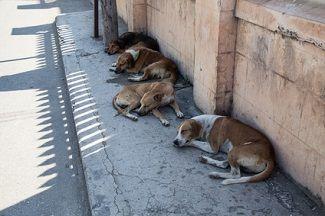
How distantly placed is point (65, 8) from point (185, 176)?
1160 centimetres

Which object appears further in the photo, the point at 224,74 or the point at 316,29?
the point at 224,74

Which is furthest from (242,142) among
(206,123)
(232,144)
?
(206,123)

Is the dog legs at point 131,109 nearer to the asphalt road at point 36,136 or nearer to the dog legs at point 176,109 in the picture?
the dog legs at point 176,109

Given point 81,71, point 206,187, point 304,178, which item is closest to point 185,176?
point 206,187

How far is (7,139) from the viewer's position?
580 centimetres

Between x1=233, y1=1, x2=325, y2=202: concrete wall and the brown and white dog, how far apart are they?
209 mm

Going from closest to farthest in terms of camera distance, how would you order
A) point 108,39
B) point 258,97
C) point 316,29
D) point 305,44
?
point 316,29
point 305,44
point 258,97
point 108,39

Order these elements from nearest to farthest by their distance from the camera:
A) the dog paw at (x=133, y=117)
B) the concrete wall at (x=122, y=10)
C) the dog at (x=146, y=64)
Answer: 1. the dog paw at (x=133, y=117)
2. the dog at (x=146, y=64)
3. the concrete wall at (x=122, y=10)

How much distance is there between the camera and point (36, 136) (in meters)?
5.85

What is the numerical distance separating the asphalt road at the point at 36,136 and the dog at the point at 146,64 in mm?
1237

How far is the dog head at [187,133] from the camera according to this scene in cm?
504

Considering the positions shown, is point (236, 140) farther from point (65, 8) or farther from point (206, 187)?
point (65, 8)

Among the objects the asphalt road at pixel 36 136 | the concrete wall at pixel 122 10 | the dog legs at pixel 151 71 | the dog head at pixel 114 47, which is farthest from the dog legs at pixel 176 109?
the concrete wall at pixel 122 10

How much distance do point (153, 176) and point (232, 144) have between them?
3.30 ft
